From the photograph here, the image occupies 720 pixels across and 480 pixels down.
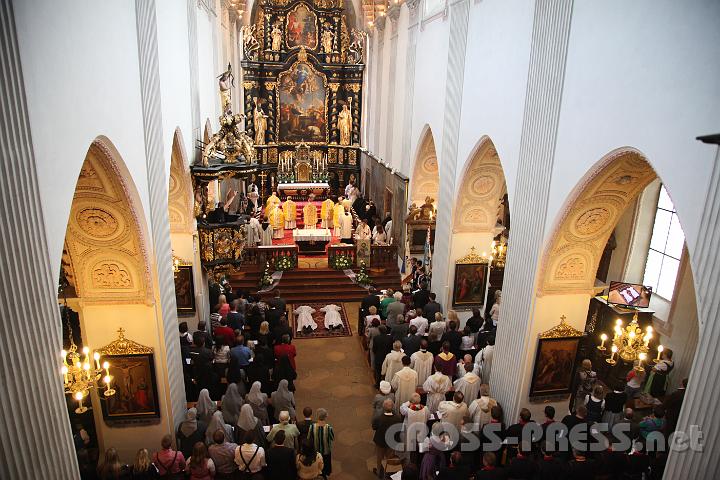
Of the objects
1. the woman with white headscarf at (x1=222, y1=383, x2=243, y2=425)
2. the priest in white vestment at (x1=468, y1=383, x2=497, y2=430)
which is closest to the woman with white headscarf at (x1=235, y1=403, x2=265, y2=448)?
the woman with white headscarf at (x1=222, y1=383, x2=243, y2=425)

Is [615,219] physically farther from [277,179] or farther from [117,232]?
[277,179]

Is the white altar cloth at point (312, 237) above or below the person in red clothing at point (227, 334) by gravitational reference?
above

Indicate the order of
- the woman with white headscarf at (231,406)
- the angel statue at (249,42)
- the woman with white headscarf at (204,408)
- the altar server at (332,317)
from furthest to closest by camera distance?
the angel statue at (249,42), the altar server at (332,317), the woman with white headscarf at (231,406), the woman with white headscarf at (204,408)

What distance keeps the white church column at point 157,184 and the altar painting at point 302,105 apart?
19521mm

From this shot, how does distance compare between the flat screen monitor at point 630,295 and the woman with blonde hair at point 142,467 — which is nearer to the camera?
the woman with blonde hair at point 142,467

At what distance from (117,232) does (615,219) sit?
23.9 feet

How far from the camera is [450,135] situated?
12477 mm

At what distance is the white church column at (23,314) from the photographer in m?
3.75

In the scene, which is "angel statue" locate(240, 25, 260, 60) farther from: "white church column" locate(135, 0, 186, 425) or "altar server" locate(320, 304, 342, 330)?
"white church column" locate(135, 0, 186, 425)

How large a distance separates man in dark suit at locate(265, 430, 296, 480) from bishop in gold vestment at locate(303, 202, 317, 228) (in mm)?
14042

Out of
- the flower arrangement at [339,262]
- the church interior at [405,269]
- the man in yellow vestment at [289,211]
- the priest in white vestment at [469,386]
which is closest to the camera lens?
the church interior at [405,269]

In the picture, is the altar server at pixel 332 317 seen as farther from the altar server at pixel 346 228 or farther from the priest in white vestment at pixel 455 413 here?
the priest in white vestment at pixel 455 413

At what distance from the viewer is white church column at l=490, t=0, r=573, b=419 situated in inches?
307

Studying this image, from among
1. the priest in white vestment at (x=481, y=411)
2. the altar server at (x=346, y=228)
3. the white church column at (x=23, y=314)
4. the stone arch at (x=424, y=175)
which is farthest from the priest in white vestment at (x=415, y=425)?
the altar server at (x=346, y=228)
